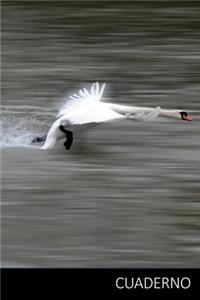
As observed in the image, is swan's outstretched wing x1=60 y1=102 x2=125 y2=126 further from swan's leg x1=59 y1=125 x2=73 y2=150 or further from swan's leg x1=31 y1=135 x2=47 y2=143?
swan's leg x1=31 y1=135 x2=47 y2=143

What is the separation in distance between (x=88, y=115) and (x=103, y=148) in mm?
457

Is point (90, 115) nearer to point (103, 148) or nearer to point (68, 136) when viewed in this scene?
point (68, 136)

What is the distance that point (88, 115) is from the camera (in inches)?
168

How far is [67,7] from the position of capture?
7430 millimetres

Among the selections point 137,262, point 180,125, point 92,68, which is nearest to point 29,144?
point 180,125

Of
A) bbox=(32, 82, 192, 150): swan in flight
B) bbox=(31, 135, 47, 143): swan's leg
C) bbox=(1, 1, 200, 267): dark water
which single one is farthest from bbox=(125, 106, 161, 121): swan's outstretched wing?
bbox=(31, 135, 47, 143): swan's leg

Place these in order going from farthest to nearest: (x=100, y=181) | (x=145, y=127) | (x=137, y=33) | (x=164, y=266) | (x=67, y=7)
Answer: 1. (x=67, y=7)
2. (x=137, y=33)
3. (x=145, y=127)
4. (x=100, y=181)
5. (x=164, y=266)

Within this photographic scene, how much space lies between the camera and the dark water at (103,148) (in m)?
3.78

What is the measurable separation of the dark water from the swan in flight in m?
0.14

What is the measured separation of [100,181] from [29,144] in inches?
18.4

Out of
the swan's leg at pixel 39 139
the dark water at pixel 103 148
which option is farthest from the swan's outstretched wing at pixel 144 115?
the swan's leg at pixel 39 139

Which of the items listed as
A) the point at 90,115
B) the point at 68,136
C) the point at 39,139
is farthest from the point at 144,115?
the point at 39,139

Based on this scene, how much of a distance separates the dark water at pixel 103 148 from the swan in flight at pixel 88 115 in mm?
137

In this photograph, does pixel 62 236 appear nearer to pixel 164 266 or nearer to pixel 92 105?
pixel 164 266
